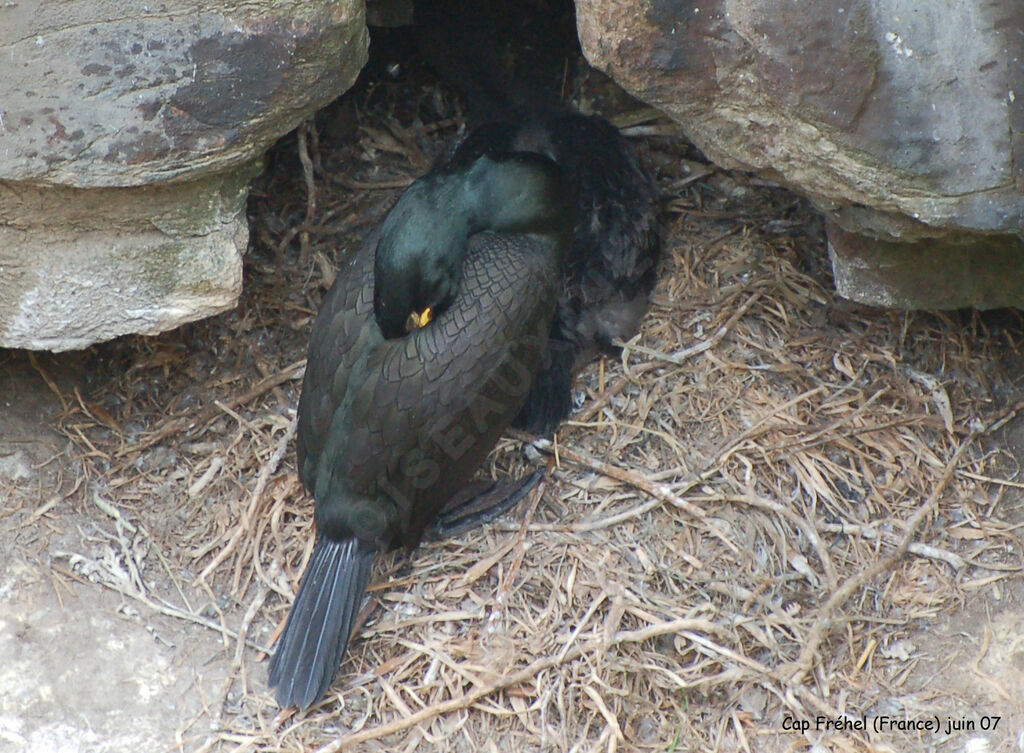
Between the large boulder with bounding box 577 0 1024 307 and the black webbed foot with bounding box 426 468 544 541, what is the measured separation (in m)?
1.02

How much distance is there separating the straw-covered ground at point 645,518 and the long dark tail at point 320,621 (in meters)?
0.07

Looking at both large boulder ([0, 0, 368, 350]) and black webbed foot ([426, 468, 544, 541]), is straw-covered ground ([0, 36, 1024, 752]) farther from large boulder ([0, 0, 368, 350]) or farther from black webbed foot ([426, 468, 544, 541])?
large boulder ([0, 0, 368, 350])

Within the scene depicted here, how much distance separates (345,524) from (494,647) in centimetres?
46

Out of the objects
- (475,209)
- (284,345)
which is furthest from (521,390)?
(284,345)

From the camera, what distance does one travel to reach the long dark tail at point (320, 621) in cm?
250

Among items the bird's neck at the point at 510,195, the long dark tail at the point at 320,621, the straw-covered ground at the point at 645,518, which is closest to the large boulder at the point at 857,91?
the bird's neck at the point at 510,195

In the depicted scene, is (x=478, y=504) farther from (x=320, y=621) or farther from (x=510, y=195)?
(x=510, y=195)

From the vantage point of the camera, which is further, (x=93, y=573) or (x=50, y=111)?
(x=93, y=573)

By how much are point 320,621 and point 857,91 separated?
5.32ft

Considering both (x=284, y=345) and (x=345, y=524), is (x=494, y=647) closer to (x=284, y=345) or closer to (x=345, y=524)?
(x=345, y=524)

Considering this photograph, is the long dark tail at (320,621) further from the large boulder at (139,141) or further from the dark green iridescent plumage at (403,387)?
the large boulder at (139,141)

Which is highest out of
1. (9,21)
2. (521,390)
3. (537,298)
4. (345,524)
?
(9,21)

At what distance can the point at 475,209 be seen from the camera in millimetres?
2855

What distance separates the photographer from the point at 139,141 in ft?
7.65
